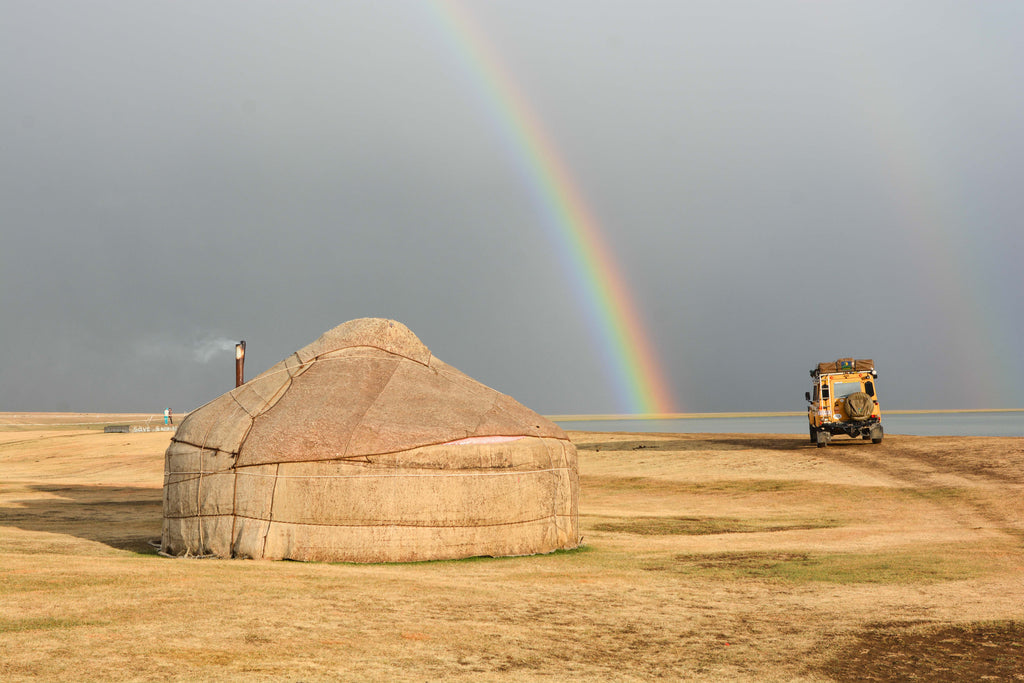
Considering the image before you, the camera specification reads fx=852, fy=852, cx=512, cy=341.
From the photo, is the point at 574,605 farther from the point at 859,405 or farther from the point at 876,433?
the point at 876,433

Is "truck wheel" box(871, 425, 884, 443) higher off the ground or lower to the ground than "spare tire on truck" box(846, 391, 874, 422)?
lower

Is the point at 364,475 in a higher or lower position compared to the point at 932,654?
higher

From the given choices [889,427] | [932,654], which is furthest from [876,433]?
[889,427]

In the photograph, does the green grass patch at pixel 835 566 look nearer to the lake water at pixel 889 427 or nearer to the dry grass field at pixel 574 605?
the dry grass field at pixel 574 605

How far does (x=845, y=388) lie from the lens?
32.5m

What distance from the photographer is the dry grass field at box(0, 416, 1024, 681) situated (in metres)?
6.43

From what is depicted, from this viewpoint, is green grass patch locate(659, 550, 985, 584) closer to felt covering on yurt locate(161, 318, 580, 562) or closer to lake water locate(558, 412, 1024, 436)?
felt covering on yurt locate(161, 318, 580, 562)

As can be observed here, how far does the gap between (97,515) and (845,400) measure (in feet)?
85.3

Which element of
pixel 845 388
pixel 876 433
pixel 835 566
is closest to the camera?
pixel 835 566

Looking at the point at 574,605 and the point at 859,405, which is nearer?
the point at 574,605

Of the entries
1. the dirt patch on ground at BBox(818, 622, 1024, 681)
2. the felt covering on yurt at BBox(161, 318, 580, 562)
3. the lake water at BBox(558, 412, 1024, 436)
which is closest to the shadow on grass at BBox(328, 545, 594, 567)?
the felt covering on yurt at BBox(161, 318, 580, 562)

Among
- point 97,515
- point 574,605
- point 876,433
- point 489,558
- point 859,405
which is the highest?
point 859,405

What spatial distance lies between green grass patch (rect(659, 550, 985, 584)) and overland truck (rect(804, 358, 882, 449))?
21119 mm

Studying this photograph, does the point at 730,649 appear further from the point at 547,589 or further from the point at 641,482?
the point at 641,482
